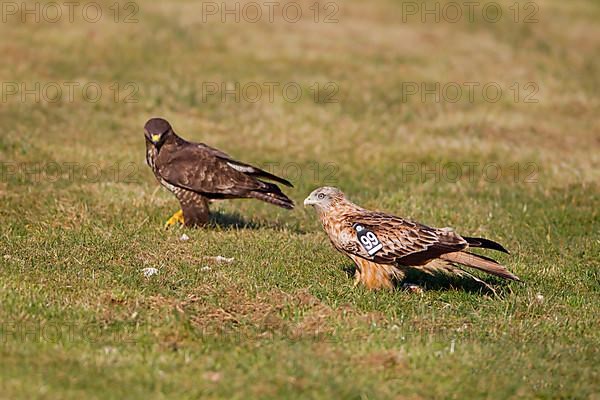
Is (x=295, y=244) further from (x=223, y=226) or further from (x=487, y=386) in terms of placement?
(x=487, y=386)

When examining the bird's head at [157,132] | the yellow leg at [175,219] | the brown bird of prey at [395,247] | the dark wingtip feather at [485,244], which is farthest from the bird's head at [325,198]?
the bird's head at [157,132]

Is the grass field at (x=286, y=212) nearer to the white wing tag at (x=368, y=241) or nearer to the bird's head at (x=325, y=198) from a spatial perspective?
the white wing tag at (x=368, y=241)

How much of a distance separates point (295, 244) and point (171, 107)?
9.33 m

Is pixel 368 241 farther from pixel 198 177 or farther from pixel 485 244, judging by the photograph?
pixel 198 177

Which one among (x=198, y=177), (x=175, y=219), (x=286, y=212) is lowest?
(x=286, y=212)

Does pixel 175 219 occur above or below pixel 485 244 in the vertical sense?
below

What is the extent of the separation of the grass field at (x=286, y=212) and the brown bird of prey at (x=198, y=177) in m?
0.38

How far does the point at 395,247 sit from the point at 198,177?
3386 mm

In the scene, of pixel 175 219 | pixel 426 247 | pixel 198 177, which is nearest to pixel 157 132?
pixel 198 177

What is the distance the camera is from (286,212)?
1349 cm

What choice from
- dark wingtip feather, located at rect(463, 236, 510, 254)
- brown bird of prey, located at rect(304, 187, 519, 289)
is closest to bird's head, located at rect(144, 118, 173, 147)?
brown bird of prey, located at rect(304, 187, 519, 289)

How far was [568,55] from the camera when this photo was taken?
27.9 meters

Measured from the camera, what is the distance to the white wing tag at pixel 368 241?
923 centimetres

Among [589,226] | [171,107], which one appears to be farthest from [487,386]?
[171,107]
